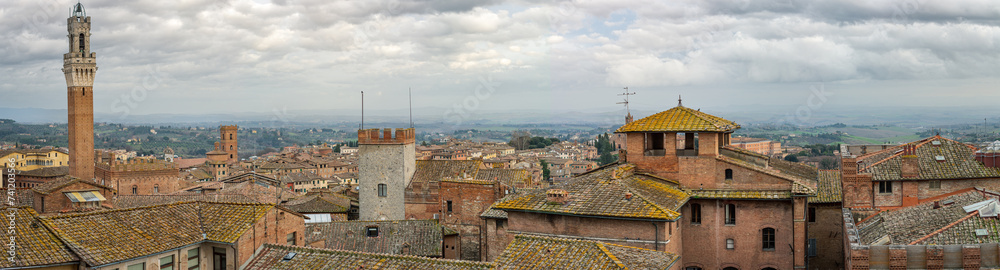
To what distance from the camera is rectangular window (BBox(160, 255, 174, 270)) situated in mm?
19344

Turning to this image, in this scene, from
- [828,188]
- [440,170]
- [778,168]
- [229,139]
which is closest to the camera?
[778,168]

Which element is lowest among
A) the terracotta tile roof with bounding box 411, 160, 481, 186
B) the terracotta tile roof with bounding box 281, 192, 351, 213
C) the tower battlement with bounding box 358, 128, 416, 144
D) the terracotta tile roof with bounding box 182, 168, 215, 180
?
the terracotta tile roof with bounding box 182, 168, 215, 180

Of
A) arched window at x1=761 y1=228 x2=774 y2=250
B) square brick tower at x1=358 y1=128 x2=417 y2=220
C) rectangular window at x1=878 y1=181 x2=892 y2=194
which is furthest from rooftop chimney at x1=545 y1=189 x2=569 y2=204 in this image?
square brick tower at x1=358 y1=128 x2=417 y2=220

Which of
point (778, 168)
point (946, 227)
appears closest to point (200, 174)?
point (778, 168)

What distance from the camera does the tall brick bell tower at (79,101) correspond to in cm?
6762

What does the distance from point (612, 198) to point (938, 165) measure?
1347 centimetres

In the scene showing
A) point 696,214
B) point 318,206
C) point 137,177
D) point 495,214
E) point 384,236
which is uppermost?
point 696,214

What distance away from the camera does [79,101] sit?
68.0 metres

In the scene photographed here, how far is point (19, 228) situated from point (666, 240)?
682 inches

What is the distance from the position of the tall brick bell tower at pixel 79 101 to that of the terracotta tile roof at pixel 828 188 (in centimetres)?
6202

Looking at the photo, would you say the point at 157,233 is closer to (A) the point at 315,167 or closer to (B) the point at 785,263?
(B) the point at 785,263

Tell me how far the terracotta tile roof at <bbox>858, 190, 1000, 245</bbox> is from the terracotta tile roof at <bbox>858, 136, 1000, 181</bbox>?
131 centimetres

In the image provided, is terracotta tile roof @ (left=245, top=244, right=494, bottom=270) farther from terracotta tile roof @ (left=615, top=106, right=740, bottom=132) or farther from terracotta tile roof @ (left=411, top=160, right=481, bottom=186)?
terracotta tile roof @ (left=411, top=160, right=481, bottom=186)

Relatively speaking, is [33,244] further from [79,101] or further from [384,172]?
[79,101]
